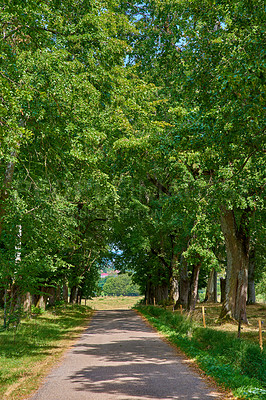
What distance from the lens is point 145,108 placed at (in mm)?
17328

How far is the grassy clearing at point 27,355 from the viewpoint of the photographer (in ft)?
27.0

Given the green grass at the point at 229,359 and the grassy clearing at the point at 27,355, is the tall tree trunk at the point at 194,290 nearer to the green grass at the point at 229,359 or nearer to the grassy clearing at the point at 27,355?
the green grass at the point at 229,359

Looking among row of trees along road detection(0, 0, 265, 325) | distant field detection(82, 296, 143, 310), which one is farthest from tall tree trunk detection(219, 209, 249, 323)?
distant field detection(82, 296, 143, 310)

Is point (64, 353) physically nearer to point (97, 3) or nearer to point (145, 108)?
point (145, 108)

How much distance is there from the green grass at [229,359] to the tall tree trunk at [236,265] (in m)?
3.88

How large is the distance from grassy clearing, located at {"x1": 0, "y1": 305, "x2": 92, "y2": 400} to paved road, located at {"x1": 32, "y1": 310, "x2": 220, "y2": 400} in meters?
0.41

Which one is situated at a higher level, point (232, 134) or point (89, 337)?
point (232, 134)

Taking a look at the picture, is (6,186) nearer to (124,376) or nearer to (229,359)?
(124,376)

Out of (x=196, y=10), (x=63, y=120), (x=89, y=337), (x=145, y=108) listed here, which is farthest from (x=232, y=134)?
(x=89, y=337)

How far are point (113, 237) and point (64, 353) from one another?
86.6 feet

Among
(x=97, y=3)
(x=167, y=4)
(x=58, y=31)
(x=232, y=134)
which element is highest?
(x=167, y=4)

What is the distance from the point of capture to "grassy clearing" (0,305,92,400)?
8242 mm

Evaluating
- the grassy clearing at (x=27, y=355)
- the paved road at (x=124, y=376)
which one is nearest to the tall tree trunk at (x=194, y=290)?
the paved road at (x=124, y=376)

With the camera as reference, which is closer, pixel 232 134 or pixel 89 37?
pixel 232 134
